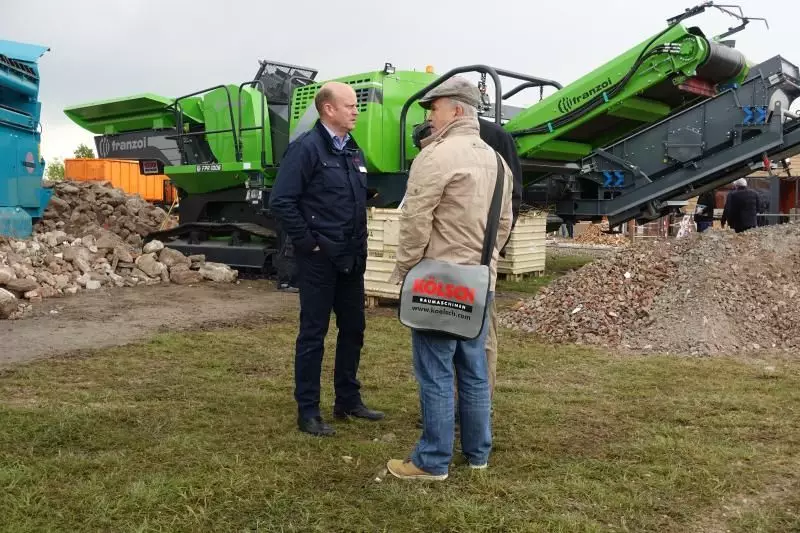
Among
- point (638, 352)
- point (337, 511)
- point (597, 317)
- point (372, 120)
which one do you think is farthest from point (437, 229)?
point (372, 120)

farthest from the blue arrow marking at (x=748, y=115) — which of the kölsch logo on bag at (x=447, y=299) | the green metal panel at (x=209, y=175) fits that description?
the kölsch logo on bag at (x=447, y=299)

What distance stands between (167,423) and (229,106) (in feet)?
25.0

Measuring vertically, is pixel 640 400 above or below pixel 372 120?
below

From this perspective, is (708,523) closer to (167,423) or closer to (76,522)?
(76,522)

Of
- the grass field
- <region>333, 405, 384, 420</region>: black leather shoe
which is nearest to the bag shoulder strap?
the grass field

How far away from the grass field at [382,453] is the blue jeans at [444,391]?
144 millimetres

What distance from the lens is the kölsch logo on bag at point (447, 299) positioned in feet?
11.2

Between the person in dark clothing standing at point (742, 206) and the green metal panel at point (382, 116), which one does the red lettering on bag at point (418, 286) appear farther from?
the person in dark clothing standing at point (742, 206)

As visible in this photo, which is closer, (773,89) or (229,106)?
(773,89)

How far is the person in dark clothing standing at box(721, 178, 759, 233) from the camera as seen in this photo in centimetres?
1196

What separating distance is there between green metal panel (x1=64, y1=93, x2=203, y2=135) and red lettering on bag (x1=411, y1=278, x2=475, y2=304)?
9.67 m

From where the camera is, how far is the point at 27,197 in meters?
11.4

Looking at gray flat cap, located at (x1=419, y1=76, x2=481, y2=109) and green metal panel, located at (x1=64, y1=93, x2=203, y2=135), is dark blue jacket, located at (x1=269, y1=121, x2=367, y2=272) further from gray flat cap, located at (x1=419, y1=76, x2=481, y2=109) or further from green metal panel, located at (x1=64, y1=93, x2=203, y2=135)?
green metal panel, located at (x1=64, y1=93, x2=203, y2=135)

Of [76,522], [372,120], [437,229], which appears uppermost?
[372,120]
